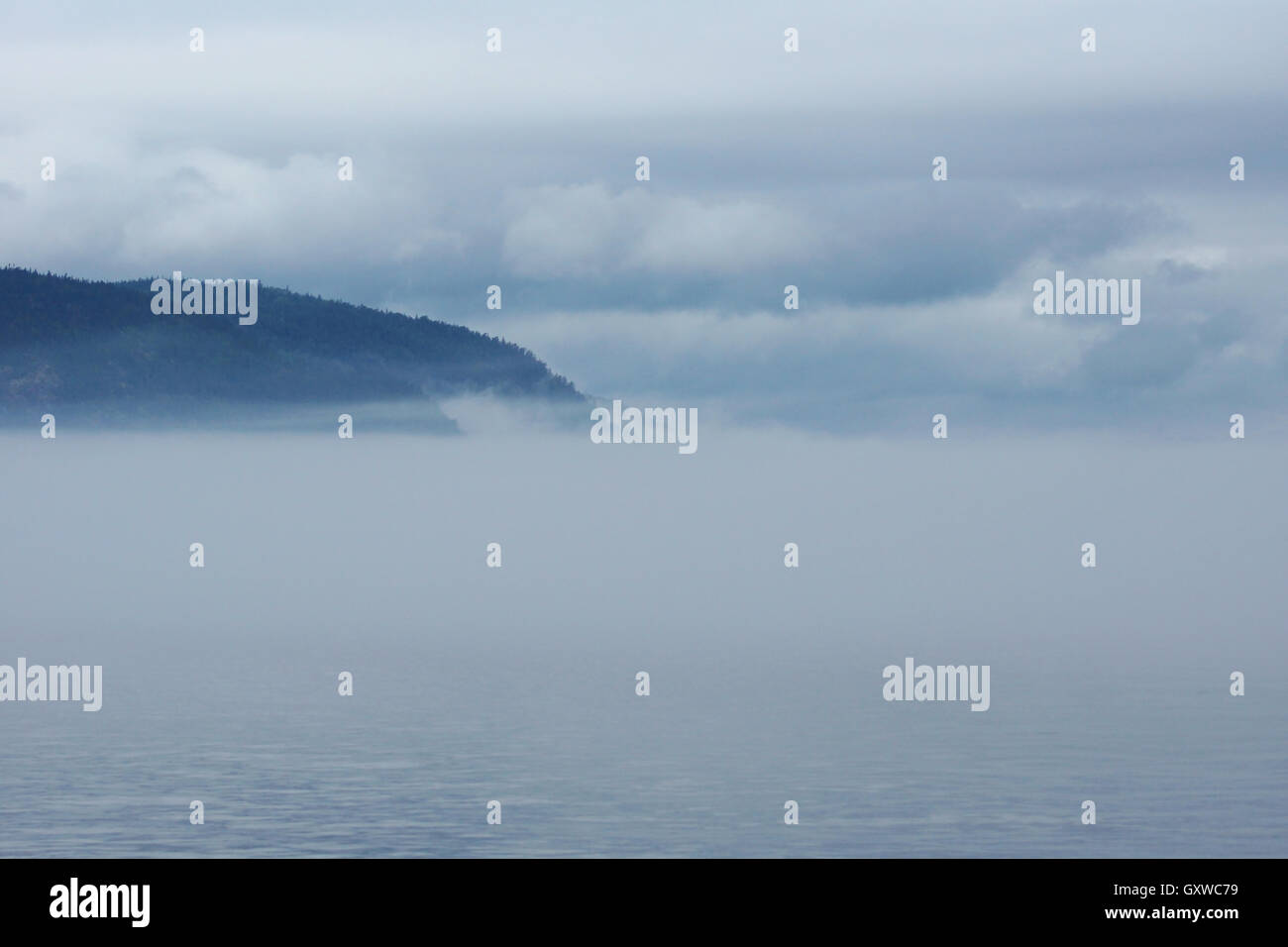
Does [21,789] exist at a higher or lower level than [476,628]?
lower

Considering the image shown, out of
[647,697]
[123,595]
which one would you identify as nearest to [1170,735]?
[647,697]

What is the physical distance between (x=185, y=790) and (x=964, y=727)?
23401 millimetres

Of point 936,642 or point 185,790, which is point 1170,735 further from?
point 936,642

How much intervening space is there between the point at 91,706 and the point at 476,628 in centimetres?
4074

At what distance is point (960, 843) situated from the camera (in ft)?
127

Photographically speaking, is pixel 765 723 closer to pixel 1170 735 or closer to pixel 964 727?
pixel 964 727

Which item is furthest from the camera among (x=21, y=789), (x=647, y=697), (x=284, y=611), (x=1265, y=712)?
(x=284, y=611)

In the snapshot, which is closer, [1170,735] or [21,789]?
[21,789]

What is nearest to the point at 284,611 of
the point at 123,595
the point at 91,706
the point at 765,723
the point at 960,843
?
the point at 123,595

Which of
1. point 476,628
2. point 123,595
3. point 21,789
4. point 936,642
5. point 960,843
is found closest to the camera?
point 960,843

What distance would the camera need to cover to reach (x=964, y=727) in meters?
56.4
